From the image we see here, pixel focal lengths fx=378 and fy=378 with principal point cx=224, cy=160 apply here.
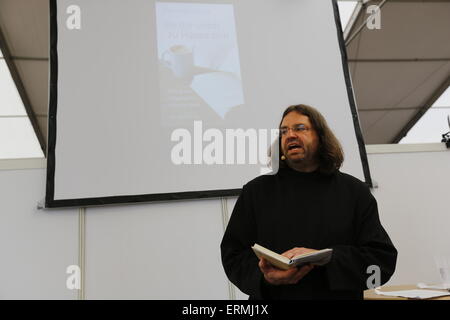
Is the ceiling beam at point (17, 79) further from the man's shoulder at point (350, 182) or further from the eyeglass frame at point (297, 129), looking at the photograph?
the man's shoulder at point (350, 182)

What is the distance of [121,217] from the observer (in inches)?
90.3

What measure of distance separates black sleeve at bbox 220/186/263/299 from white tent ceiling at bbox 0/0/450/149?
190cm

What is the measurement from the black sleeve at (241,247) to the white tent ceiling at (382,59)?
1898mm

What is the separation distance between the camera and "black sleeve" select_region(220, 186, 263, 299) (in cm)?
118

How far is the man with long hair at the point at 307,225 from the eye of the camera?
1104mm

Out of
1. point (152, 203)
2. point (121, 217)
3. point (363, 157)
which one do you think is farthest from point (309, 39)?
point (121, 217)

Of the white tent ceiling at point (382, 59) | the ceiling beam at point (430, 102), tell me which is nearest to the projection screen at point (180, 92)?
the white tent ceiling at point (382, 59)

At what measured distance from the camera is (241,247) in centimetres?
126

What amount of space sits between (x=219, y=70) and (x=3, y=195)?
5.17ft

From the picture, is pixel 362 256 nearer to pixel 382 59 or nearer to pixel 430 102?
pixel 382 59

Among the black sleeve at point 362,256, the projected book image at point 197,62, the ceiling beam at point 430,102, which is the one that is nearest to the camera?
the black sleeve at point 362,256

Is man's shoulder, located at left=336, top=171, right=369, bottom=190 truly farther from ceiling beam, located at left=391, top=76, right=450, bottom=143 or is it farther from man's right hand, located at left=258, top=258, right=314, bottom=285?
ceiling beam, located at left=391, top=76, right=450, bottom=143

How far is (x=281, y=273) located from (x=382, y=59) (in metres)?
4.44

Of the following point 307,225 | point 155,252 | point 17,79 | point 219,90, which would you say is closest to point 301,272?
point 307,225
